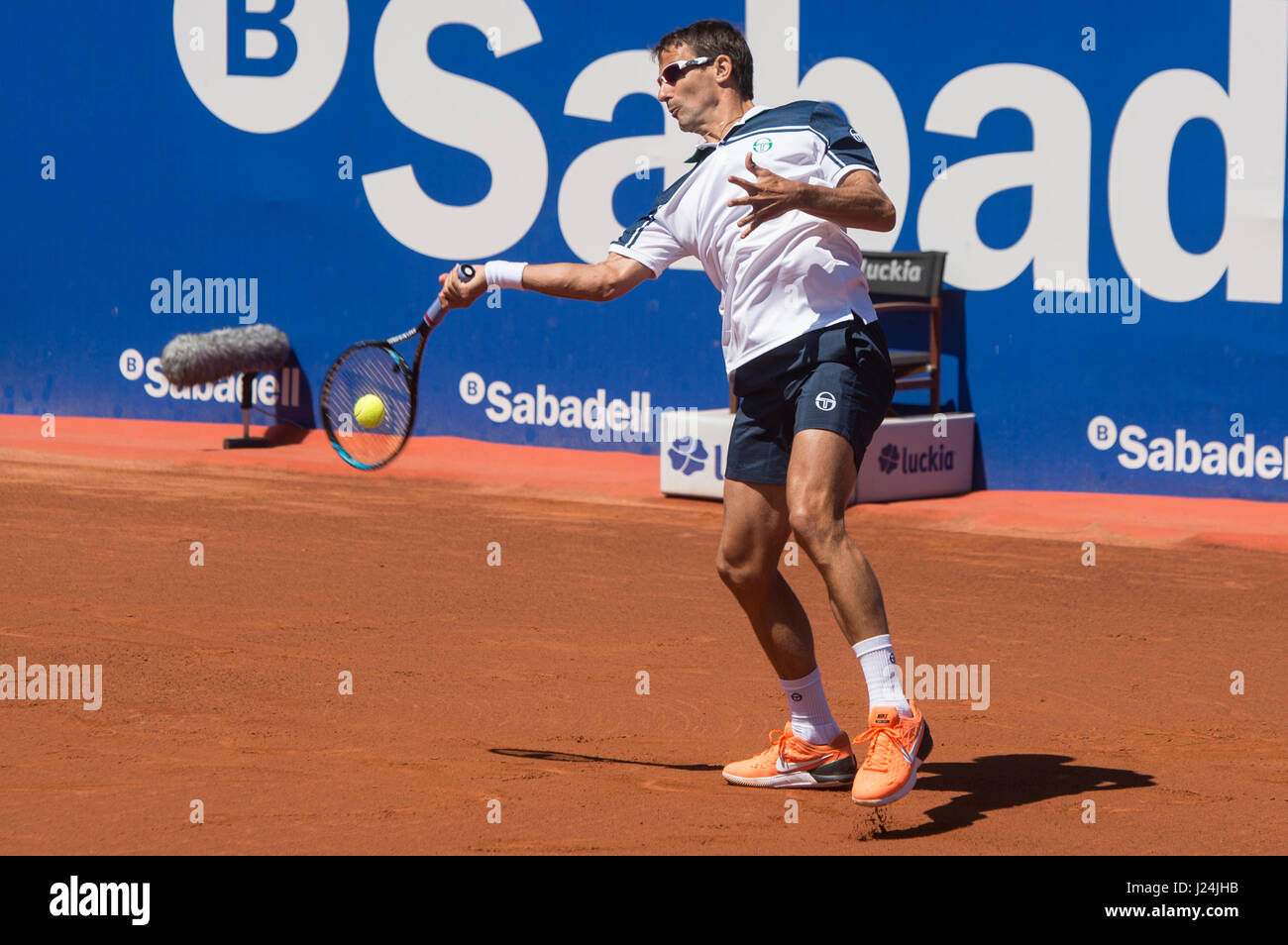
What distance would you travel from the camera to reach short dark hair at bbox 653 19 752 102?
14.8ft

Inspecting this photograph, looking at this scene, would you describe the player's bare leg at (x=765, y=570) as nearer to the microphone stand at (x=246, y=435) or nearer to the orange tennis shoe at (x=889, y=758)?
the orange tennis shoe at (x=889, y=758)

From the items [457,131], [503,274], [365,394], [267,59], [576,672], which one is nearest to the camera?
[503,274]

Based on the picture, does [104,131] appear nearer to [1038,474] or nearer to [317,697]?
[1038,474]

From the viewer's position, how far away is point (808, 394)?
421 cm

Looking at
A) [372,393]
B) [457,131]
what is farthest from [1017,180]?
[372,393]

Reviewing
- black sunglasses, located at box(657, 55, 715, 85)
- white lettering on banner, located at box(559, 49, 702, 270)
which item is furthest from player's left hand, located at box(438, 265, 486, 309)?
white lettering on banner, located at box(559, 49, 702, 270)

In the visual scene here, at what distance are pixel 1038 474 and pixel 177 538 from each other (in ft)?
18.2

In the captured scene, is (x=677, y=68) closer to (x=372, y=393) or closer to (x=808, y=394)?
(x=808, y=394)

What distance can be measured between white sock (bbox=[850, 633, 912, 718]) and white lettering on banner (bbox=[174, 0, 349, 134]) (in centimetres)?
1012

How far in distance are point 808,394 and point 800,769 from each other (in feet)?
3.61

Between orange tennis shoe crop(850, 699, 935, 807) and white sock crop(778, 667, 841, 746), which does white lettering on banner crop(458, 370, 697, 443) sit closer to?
white sock crop(778, 667, 841, 746)

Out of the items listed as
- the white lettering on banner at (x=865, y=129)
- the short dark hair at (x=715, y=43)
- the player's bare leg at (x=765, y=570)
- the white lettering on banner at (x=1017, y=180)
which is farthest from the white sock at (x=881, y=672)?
the white lettering on banner at (x=1017, y=180)

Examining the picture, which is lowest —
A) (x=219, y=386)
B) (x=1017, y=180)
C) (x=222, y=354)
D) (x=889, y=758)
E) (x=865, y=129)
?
(x=889, y=758)

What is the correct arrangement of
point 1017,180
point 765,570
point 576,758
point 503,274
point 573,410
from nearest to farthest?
point 765,570, point 503,274, point 576,758, point 1017,180, point 573,410
